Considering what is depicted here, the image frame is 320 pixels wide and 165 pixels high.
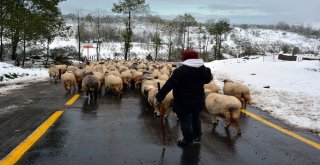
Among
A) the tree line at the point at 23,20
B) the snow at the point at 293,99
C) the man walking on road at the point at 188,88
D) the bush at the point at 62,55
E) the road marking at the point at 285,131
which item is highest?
the tree line at the point at 23,20

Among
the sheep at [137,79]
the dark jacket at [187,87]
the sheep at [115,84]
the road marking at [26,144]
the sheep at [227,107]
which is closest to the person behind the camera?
the road marking at [26,144]

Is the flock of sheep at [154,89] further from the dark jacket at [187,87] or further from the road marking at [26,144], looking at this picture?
the road marking at [26,144]

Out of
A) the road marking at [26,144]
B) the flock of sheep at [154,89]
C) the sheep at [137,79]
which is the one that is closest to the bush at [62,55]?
the flock of sheep at [154,89]

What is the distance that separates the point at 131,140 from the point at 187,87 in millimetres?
1490

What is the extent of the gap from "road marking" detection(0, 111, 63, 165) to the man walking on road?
7.80ft

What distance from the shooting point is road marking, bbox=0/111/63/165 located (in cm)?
552

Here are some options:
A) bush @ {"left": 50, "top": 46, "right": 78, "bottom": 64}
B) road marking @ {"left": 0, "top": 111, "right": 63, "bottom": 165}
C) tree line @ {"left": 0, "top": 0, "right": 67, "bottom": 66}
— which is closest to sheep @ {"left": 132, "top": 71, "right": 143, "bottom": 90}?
road marking @ {"left": 0, "top": 111, "right": 63, "bottom": 165}

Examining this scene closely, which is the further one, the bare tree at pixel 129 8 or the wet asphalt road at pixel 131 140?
the bare tree at pixel 129 8

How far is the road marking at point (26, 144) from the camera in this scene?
217 inches

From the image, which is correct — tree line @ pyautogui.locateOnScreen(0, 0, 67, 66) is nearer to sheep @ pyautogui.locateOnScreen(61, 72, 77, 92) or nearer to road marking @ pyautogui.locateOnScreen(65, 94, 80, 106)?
sheep @ pyautogui.locateOnScreen(61, 72, 77, 92)

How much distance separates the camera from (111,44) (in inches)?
4230

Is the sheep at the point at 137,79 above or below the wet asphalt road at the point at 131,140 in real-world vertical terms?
above

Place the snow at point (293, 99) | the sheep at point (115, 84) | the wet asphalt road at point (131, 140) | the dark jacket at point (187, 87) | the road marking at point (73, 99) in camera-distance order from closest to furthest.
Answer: the wet asphalt road at point (131, 140) < the dark jacket at point (187, 87) < the snow at point (293, 99) < the road marking at point (73, 99) < the sheep at point (115, 84)

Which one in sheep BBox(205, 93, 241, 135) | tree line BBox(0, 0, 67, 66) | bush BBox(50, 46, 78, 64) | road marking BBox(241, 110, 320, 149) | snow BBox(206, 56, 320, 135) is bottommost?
road marking BBox(241, 110, 320, 149)
